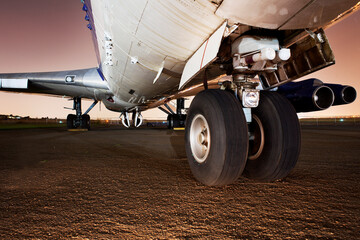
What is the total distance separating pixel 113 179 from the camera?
239 centimetres

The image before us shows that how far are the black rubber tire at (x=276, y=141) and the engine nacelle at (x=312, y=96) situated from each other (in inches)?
42.3

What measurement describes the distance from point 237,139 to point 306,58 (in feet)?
4.07

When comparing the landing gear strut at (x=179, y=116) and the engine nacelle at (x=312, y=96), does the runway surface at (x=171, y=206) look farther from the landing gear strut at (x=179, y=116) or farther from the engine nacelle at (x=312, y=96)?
the landing gear strut at (x=179, y=116)

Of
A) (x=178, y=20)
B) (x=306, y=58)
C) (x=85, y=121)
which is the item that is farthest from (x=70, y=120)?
(x=306, y=58)

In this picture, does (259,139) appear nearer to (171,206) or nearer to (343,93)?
(171,206)

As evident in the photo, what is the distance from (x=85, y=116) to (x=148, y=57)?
10.8 m

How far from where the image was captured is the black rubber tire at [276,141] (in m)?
2.10

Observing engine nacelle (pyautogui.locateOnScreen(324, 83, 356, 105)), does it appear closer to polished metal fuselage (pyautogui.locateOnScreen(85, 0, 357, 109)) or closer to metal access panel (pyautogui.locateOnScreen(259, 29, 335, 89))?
metal access panel (pyautogui.locateOnScreen(259, 29, 335, 89))

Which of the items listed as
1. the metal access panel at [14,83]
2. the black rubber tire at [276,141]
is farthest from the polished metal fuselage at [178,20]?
the metal access panel at [14,83]

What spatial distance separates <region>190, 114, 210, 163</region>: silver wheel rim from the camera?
2215 mm

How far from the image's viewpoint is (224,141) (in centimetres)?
184

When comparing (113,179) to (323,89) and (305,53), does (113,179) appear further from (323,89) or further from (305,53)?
(323,89)

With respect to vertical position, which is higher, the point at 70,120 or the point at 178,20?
the point at 178,20

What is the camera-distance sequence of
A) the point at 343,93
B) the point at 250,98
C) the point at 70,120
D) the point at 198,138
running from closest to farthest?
1. the point at 250,98
2. the point at 198,138
3. the point at 343,93
4. the point at 70,120
